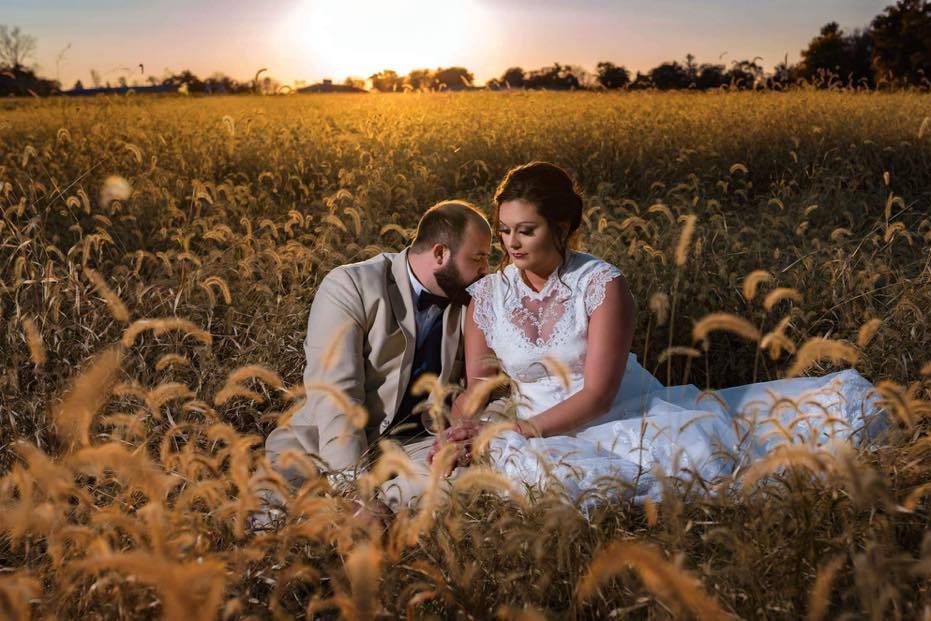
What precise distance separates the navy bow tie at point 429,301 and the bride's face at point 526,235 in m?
0.46

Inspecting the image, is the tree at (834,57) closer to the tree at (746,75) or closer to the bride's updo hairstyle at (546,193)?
the tree at (746,75)

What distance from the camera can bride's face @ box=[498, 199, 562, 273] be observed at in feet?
12.0

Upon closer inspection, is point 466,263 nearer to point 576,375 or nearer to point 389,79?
point 576,375

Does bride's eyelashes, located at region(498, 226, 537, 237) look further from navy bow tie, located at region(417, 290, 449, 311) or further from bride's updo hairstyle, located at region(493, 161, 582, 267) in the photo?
navy bow tie, located at region(417, 290, 449, 311)

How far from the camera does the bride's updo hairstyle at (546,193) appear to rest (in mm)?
3645

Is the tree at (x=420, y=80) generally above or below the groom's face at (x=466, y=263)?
above

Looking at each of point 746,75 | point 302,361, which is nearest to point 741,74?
point 746,75

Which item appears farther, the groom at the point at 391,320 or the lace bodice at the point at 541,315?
the groom at the point at 391,320

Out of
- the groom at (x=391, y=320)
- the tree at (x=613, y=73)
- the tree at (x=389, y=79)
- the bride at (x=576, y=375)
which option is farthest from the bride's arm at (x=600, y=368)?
the tree at (x=613, y=73)

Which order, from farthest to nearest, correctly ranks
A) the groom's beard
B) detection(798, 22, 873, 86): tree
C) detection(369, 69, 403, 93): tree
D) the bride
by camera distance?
detection(798, 22, 873, 86): tree
detection(369, 69, 403, 93): tree
the groom's beard
the bride

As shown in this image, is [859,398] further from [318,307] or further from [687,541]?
[318,307]

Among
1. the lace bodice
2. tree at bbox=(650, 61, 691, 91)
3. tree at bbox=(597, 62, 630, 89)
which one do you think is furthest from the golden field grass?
tree at bbox=(650, 61, 691, 91)

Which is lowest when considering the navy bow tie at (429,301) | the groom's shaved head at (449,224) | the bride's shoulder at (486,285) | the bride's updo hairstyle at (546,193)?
the navy bow tie at (429,301)

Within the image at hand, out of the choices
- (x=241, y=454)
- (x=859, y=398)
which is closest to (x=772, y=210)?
(x=859, y=398)
